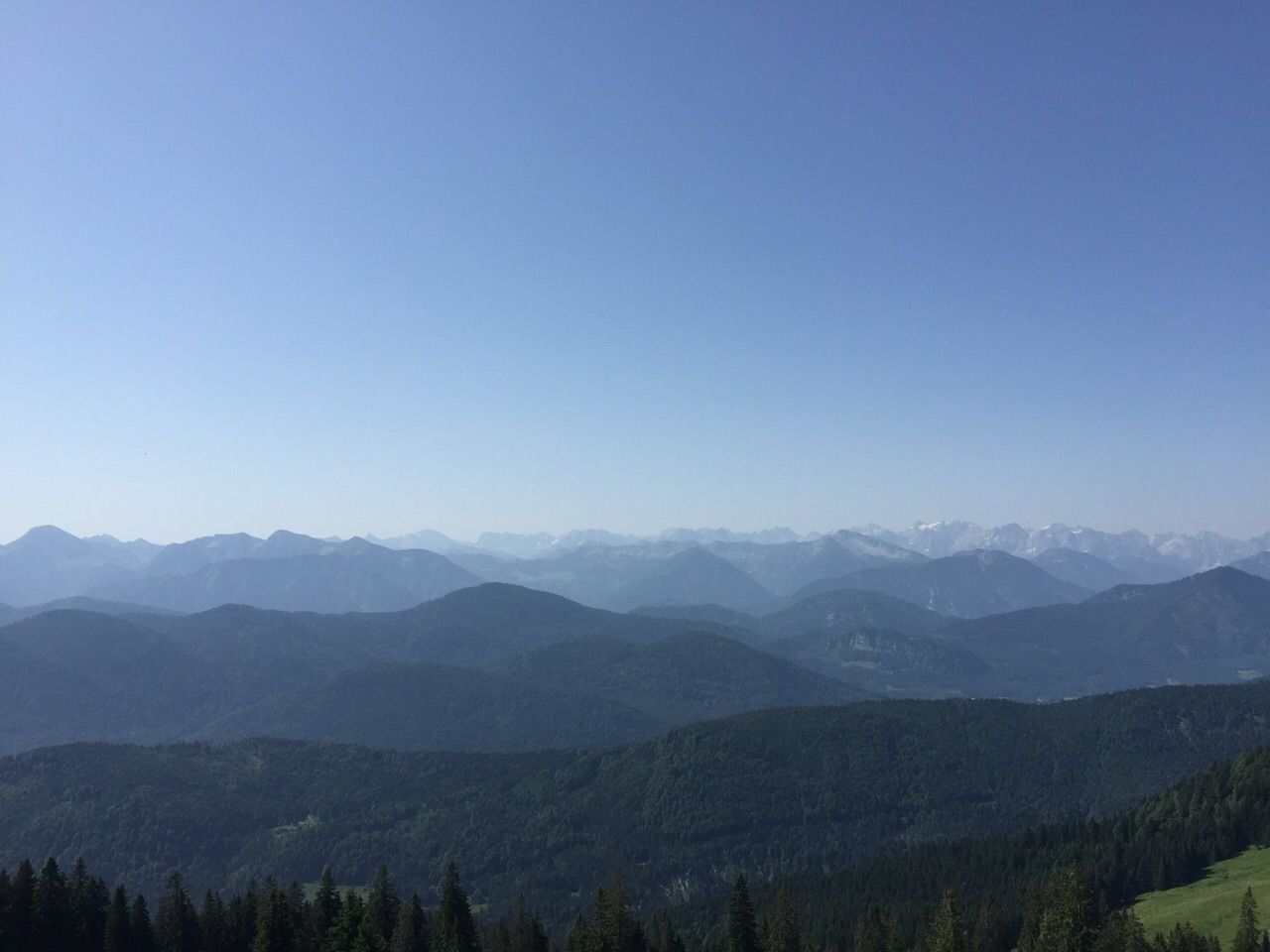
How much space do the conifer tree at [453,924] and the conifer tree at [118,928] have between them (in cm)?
2703

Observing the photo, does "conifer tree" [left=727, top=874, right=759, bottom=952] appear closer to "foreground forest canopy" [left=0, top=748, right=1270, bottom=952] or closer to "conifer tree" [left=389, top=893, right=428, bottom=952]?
"foreground forest canopy" [left=0, top=748, right=1270, bottom=952]

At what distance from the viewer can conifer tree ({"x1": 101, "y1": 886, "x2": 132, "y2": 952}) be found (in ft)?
229

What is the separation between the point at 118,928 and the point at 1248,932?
326 feet

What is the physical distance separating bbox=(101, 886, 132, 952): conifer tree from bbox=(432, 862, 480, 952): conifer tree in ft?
88.7

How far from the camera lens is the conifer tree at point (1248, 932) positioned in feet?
222

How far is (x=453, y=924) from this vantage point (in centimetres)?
7212

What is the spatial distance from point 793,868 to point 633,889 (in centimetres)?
4066

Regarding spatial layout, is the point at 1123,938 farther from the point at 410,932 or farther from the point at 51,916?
the point at 51,916

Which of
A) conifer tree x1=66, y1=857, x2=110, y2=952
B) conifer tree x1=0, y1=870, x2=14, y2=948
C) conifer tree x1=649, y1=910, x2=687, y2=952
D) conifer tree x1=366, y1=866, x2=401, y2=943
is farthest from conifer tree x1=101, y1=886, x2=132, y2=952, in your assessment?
conifer tree x1=649, y1=910, x2=687, y2=952

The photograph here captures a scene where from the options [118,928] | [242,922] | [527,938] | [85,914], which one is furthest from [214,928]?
[527,938]

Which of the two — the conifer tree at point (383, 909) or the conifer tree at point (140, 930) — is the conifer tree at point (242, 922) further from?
the conifer tree at point (383, 909)

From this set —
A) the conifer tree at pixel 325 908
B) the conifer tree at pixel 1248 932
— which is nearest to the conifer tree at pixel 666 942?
the conifer tree at pixel 325 908

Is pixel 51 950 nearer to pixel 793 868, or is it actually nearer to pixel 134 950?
pixel 134 950

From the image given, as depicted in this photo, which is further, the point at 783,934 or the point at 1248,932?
the point at 783,934
